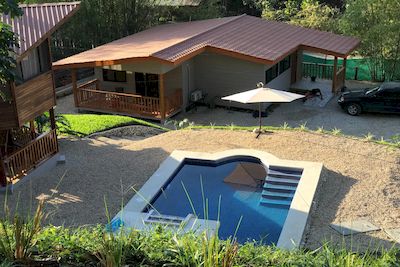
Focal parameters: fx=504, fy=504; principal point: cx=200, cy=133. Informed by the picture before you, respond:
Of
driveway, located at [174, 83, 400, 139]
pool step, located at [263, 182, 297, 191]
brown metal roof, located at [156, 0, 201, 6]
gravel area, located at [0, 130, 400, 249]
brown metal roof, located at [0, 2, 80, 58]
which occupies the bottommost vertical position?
driveway, located at [174, 83, 400, 139]

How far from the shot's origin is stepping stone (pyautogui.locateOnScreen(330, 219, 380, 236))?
10.7 m

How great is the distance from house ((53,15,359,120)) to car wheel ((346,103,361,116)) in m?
2.93

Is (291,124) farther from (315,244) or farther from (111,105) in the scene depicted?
(315,244)

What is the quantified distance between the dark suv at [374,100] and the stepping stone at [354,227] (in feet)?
37.2

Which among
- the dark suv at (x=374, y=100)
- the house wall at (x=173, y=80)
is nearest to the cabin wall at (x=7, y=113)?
the house wall at (x=173, y=80)

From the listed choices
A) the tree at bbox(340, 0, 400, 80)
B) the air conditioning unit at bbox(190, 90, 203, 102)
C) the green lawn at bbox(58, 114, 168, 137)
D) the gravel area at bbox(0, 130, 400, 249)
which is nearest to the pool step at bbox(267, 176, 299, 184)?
the gravel area at bbox(0, 130, 400, 249)

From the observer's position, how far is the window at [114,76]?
932 inches

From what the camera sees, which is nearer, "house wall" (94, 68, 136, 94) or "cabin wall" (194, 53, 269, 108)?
"cabin wall" (194, 53, 269, 108)

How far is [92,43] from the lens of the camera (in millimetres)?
31297

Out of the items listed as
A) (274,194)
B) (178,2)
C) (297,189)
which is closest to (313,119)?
(274,194)

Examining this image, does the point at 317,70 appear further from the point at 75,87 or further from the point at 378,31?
the point at 75,87

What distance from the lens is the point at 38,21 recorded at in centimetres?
1376

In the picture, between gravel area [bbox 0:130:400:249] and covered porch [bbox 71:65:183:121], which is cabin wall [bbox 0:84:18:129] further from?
covered porch [bbox 71:65:183:121]

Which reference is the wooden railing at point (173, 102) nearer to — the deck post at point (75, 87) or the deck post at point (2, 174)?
the deck post at point (75, 87)
